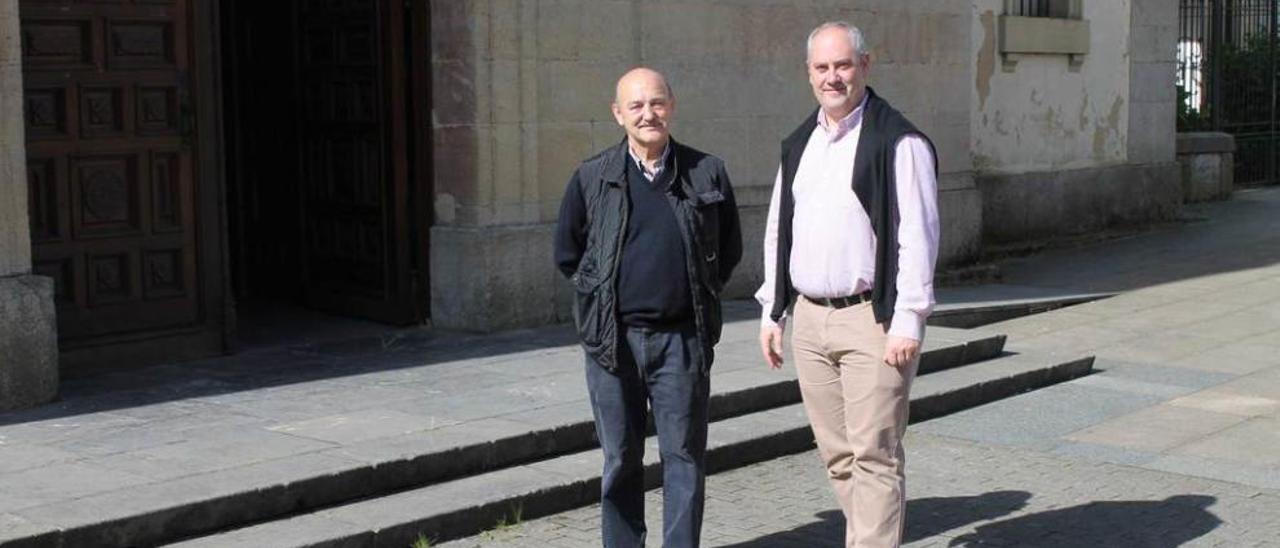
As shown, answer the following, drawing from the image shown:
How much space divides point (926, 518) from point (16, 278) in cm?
421

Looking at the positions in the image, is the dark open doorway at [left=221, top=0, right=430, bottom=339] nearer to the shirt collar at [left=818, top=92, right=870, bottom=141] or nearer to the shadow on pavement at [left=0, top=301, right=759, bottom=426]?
the shadow on pavement at [left=0, top=301, right=759, bottom=426]

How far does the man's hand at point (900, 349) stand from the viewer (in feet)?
17.5

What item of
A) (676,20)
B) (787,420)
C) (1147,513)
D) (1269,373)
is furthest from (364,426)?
(1269,373)

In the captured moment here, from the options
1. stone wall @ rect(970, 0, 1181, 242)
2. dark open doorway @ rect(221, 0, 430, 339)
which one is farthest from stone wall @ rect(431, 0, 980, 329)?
stone wall @ rect(970, 0, 1181, 242)

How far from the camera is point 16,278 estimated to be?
25.9ft

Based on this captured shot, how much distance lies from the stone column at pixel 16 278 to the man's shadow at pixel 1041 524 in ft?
11.4

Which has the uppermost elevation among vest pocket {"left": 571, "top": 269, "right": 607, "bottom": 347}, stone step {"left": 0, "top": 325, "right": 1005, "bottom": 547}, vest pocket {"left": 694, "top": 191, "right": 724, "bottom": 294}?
vest pocket {"left": 694, "top": 191, "right": 724, "bottom": 294}

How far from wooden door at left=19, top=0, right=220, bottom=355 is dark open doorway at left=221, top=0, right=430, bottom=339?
1.13m

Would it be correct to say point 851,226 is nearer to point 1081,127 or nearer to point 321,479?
point 321,479

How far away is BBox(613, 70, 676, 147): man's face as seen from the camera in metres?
5.54

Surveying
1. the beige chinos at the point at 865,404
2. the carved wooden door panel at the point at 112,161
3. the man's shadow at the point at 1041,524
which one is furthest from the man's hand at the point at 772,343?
the carved wooden door panel at the point at 112,161

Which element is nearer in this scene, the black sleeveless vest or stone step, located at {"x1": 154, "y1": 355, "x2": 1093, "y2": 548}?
the black sleeveless vest

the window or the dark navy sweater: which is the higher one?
the window

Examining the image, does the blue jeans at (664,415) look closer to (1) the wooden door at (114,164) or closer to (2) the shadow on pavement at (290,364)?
(2) the shadow on pavement at (290,364)
